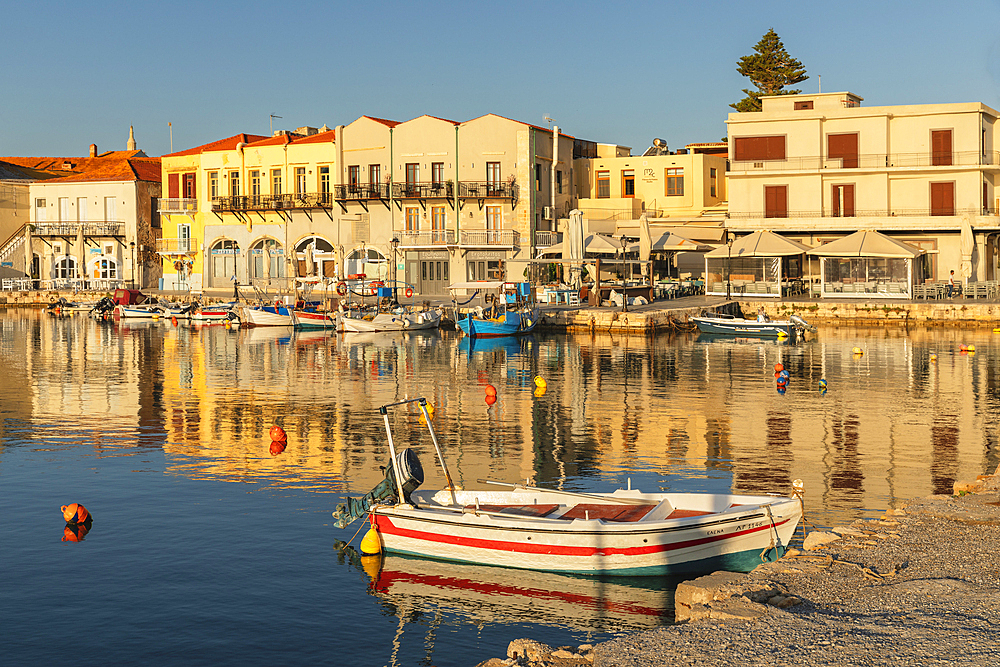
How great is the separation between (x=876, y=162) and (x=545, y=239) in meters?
18.7

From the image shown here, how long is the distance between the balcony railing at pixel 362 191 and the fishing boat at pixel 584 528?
4894cm

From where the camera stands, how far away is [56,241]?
72.0 meters

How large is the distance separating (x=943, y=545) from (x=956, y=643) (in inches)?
125

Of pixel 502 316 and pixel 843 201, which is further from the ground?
pixel 843 201

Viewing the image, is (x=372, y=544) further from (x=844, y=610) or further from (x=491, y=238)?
(x=491, y=238)

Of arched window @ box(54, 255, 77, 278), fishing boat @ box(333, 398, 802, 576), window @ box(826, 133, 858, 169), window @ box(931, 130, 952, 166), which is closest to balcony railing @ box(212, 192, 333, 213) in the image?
arched window @ box(54, 255, 77, 278)

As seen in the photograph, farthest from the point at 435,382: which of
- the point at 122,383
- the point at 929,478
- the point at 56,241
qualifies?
the point at 56,241

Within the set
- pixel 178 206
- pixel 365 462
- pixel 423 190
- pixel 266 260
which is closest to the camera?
pixel 365 462

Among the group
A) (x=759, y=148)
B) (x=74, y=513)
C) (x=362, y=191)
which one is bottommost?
(x=74, y=513)

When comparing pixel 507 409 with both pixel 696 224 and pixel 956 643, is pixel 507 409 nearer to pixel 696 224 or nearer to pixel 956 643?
pixel 956 643

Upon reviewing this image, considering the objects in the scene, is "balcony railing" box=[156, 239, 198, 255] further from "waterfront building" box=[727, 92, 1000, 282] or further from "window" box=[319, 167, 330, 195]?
"waterfront building" box=[727, 92, 1000, 282]

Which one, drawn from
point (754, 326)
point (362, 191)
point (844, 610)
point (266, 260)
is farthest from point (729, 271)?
point (844, 610)

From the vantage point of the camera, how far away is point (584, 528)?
11820 mm

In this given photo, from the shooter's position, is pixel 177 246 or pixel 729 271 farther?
pixel 177 246
